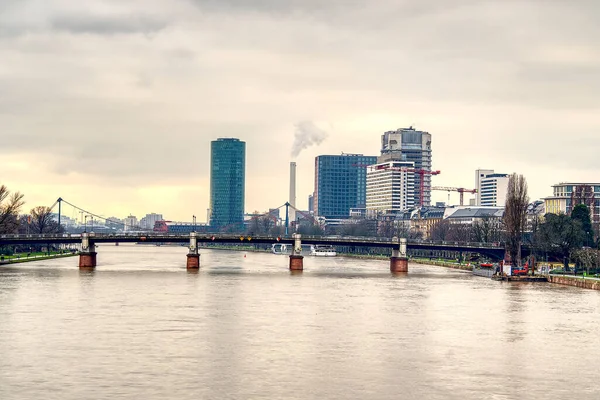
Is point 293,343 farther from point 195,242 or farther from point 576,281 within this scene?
point 195,242

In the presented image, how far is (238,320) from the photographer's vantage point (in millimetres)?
77250

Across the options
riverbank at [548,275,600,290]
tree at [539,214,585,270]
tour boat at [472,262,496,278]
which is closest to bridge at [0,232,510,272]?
tour boat at [472,262,496,278]

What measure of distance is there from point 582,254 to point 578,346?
8109cm

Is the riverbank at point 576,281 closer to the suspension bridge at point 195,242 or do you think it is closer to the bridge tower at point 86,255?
the suspension bridge at point 195,242

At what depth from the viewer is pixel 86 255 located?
158 m

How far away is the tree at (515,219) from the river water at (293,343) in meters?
38.4

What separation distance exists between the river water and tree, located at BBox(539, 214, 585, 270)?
40998 mm

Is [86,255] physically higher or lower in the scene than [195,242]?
lower

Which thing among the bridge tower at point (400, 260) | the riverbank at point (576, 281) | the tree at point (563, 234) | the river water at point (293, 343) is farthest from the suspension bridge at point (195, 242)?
the river water at point (293, 343)

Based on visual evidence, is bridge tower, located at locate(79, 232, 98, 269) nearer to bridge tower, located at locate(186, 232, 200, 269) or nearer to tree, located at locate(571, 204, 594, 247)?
bridge tower, located at locate(186, 232, 200, 269)

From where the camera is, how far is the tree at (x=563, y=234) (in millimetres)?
152900

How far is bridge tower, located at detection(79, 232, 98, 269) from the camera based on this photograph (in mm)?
157125

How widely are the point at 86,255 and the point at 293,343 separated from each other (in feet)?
329

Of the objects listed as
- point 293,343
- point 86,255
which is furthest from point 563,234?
point 293,343
